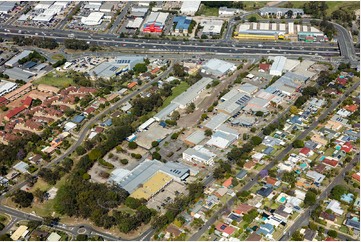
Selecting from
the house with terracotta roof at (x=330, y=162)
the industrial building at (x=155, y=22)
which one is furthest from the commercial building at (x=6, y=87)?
the house with terracotta roof at (x=330, y=162)

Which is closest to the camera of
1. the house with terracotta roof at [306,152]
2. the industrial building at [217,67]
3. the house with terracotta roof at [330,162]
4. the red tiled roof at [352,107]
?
the house with terracotta roof at [330,162]

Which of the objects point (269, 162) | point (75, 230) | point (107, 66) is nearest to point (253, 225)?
point (269, 162)

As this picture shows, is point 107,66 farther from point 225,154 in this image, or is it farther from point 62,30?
point 225,154

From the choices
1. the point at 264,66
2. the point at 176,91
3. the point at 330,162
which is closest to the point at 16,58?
the point at 176,91

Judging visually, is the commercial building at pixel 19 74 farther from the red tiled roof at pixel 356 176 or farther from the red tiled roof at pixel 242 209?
the red tiled roof at pixel 356 176

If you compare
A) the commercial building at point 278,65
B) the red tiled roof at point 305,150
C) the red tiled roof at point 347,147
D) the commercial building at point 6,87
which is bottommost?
the commercial building at point 6,87

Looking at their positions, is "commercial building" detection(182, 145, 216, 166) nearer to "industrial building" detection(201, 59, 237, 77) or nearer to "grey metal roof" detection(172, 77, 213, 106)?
"grey metal roof" detection(172, 77, 213, 106)

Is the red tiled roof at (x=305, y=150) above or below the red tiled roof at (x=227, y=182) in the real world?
above
